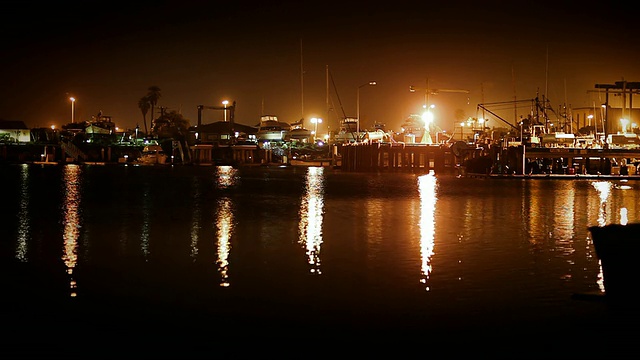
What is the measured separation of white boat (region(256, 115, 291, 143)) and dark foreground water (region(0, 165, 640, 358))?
357ft

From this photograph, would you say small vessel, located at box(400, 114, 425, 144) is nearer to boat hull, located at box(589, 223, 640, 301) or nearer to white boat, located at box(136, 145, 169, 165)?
white boat, located at box(136, 145, 169, 165)

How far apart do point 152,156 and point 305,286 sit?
110500 millimetres

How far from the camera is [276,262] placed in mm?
19453

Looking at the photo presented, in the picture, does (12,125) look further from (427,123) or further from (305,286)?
(305,286)

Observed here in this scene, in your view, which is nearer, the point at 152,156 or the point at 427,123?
the point at 427,123

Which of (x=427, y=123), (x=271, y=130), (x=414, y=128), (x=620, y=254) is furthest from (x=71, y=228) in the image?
(x=271, y=130)

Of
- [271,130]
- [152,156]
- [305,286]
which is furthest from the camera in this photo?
[271,130]

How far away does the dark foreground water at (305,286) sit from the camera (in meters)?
11.8

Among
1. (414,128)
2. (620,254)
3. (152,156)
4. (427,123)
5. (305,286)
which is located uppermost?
(427,123)

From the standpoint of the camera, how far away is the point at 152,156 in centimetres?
12281

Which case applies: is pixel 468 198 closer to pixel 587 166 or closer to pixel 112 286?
pixel 112 286

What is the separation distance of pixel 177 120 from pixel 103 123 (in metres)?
22.7

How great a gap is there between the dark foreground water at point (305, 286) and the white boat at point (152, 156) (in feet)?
291

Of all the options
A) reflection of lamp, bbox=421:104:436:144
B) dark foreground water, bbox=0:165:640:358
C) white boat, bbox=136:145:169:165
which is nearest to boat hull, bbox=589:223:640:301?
dark foreground water, bbox=0:165:640:358
